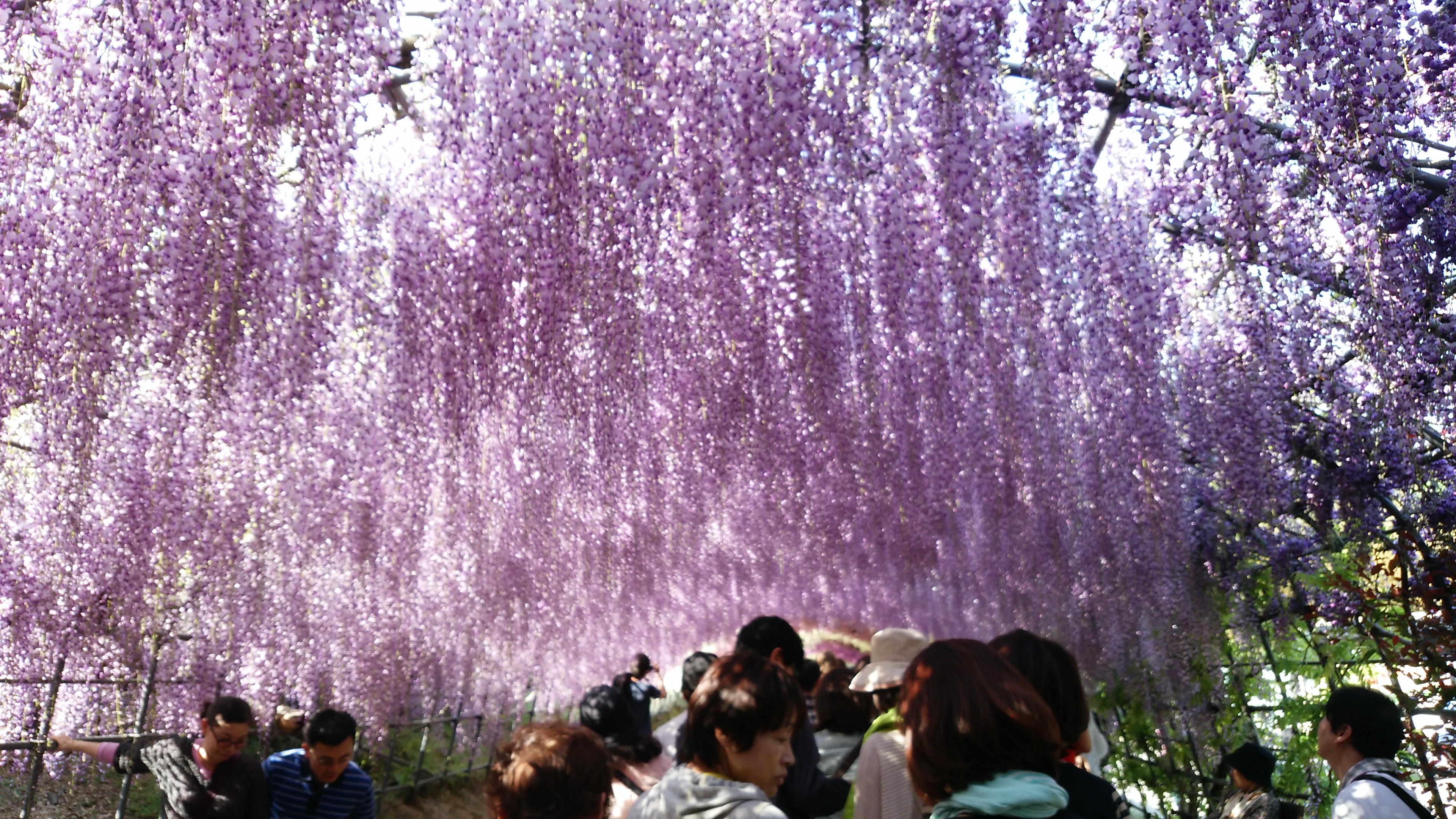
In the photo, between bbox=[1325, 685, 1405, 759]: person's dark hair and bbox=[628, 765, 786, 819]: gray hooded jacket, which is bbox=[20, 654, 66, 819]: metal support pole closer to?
bbox=[628, 765, 786, 819]: gray hooded jacket

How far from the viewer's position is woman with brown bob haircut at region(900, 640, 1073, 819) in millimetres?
1755

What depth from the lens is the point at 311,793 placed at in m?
3.60

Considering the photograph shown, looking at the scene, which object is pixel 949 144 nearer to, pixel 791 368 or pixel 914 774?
pixel 791 368

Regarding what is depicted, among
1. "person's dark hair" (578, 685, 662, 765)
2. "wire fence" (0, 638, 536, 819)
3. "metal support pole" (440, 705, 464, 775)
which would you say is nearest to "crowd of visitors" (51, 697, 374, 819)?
"person's dark hair" (578, 685, 662, 765)

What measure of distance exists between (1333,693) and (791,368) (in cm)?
359

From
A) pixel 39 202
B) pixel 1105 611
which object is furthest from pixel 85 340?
pixel 1105 611

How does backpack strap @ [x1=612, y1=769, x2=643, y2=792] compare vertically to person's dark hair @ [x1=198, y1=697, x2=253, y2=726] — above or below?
below

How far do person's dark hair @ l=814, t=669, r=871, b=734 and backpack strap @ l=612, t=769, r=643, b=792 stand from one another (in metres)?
1.06

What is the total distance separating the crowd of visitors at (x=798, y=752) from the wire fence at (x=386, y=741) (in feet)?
8.41

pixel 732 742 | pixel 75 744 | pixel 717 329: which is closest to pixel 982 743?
pixel 732 742

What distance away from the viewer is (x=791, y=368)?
6207mm

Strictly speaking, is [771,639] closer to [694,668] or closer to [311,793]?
[694,668]

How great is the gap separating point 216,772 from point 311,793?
300 mm

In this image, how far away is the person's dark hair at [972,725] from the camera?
5.92 ft
